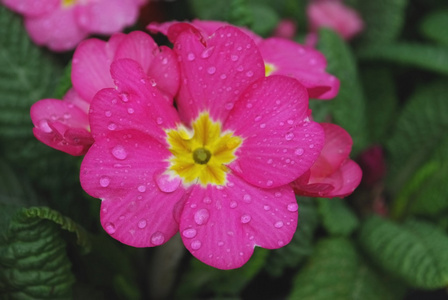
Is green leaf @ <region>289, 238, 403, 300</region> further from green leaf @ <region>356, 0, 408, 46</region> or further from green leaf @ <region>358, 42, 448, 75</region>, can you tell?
green leaf @ <region>356, 0, 408, 46</region>

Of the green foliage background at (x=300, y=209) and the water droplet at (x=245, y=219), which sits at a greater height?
the water droplet at (x=245, y=219)

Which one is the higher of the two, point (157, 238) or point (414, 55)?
point (157, 238)

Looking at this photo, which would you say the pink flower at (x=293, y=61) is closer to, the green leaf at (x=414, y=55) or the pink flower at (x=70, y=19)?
the pink flower at (x=70, y=19)

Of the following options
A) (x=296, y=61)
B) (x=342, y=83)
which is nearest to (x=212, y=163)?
(x=296, y=61)

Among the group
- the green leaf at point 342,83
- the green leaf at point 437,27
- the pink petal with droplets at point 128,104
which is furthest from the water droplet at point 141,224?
the green leaf at point 437,27

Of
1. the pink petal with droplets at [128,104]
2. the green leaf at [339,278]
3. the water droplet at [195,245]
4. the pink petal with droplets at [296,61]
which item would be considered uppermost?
the pink petal with droplets at [128,104]

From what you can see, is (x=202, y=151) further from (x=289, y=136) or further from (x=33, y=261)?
(x=33, y=261)
